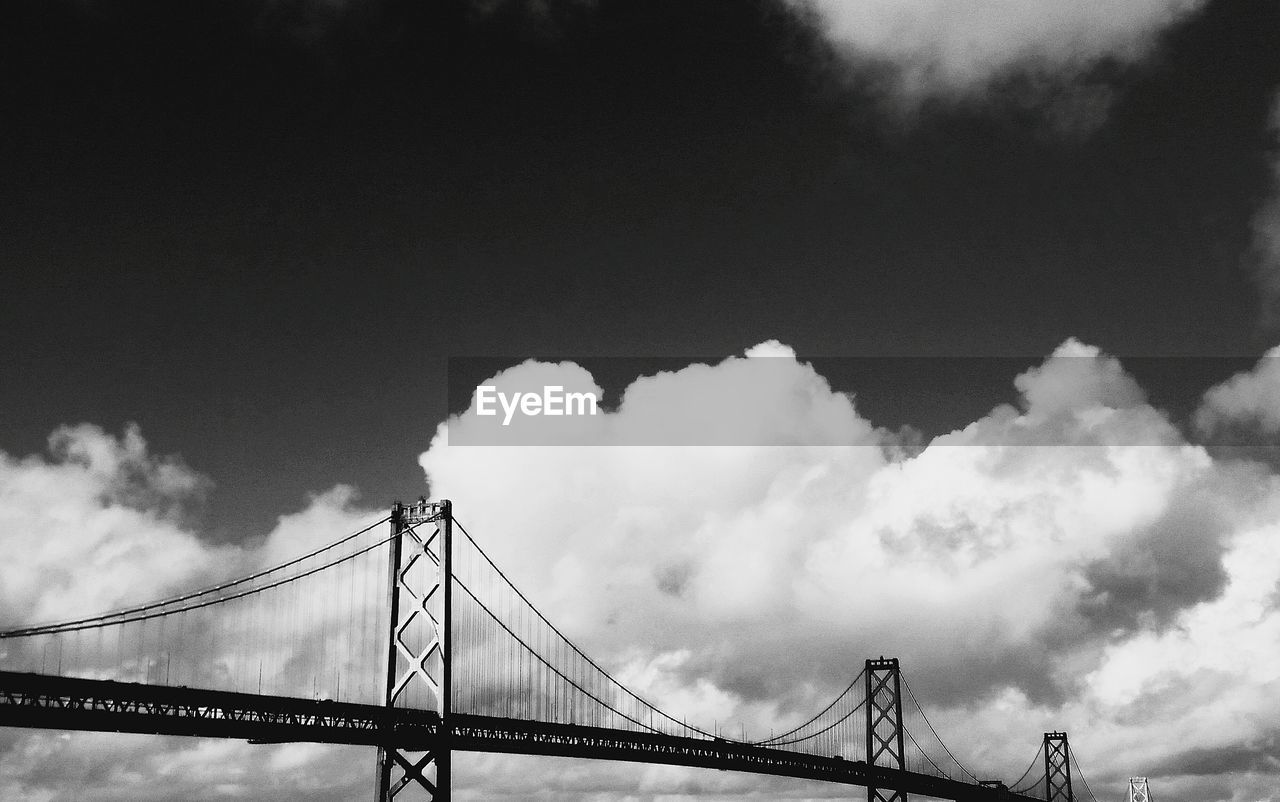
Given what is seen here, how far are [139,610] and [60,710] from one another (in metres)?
7.40

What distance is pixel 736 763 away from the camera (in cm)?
8700

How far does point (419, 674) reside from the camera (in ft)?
181

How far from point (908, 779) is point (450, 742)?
6040 cm

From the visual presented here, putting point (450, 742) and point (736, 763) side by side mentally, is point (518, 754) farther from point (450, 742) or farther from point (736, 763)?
point (736, 763)

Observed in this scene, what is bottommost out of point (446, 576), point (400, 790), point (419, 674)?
point (400, 790)

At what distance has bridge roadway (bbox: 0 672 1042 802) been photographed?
1674 inches

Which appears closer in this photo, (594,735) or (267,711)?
(267,711)

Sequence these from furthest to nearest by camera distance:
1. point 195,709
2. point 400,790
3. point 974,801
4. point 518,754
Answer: point 974,801 < point 518,754 < point 400,790 < point 195,709

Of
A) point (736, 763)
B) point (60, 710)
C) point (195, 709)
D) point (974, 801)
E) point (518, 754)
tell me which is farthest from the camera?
point (974, 801)

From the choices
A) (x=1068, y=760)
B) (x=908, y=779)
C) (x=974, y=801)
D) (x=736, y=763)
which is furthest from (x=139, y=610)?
(x=1068, y=760)

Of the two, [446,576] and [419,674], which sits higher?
[446,576]

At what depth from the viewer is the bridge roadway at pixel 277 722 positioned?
42.5 m

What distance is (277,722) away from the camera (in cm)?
5106

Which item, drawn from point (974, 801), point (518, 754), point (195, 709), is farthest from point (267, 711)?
point (974, 801)
